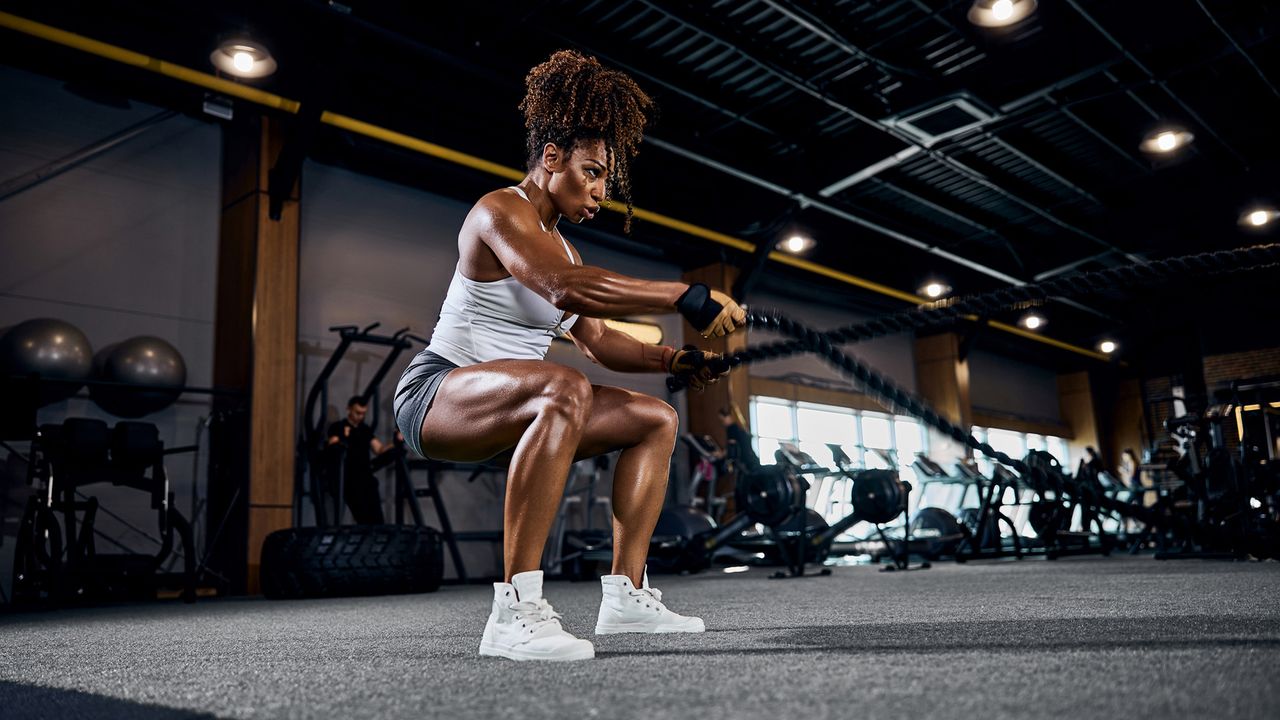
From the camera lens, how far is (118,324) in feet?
21.7

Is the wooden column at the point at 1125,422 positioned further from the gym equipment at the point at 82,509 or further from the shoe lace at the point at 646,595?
the shoe lace at the point at 646,595

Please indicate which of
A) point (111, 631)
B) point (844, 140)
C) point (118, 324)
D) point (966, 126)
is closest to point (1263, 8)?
point (966, 126)

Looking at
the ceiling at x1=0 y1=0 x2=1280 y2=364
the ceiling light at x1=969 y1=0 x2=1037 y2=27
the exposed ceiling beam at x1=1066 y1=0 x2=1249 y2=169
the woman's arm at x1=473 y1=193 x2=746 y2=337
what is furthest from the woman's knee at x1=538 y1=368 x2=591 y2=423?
the exposed ceiling beam at x1=1066 y1=0 x2=1249 y2=169

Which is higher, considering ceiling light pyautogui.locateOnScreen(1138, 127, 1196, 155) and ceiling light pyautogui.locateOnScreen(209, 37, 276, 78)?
ceiling light pyautogui.locateOnScreen(1138, 127, 1196, 155)

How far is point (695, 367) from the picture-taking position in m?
2.08

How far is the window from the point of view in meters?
11.4

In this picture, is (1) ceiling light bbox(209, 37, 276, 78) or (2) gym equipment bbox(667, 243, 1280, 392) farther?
(1) ceiling light bbox(209, 37, 276, 78)

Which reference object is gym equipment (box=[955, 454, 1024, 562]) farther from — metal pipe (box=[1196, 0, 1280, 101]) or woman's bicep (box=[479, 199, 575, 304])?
woman's bicep (box=[479, 199, 575, 304])

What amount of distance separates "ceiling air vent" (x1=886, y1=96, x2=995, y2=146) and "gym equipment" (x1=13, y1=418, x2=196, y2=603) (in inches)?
235

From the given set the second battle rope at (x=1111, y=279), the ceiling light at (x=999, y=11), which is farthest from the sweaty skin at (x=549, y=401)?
the ceiling light at (x=999, y=11)

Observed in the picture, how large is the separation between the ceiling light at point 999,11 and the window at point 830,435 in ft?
16.2

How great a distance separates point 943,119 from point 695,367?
615 centimetres

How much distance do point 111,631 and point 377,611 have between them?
963 millimetres

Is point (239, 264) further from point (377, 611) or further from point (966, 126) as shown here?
point (966, 126)
